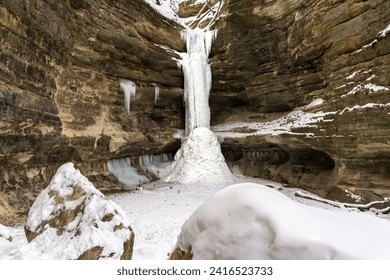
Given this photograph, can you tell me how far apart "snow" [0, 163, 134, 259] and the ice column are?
1175 cm

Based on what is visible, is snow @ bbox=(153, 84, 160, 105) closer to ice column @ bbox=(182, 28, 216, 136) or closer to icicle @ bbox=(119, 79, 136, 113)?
icicle @ bbox=(119, 79, 136, 113)

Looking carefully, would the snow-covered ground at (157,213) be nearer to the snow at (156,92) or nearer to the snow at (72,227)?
the snow at (72,227)

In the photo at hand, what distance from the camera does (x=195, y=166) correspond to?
14.4 metres

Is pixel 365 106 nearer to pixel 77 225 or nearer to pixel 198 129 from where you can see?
pixel 77 225

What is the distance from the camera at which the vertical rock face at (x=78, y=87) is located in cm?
716

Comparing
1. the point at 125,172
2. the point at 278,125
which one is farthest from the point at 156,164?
the point at 278,125

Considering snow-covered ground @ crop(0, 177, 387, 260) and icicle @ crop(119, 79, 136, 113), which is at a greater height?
icicle @ crop(119, 79, 136, 113)

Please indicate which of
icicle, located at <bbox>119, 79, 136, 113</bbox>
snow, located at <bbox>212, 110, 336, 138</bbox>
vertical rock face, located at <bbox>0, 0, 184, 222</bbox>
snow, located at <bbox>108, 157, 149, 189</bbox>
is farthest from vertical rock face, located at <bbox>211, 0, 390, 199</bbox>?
snow, located at <bbox>108, 157, 149, 189</bbox>

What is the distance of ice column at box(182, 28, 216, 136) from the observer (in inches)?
626

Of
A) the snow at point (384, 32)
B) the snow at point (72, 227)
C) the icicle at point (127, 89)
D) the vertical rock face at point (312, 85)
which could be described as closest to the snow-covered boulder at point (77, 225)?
the snow at point (72, 227)

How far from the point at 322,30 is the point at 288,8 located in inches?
125

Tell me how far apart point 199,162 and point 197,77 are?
543 centimetres

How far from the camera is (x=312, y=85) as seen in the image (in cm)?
1190

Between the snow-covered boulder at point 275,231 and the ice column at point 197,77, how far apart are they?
44.0 ft
